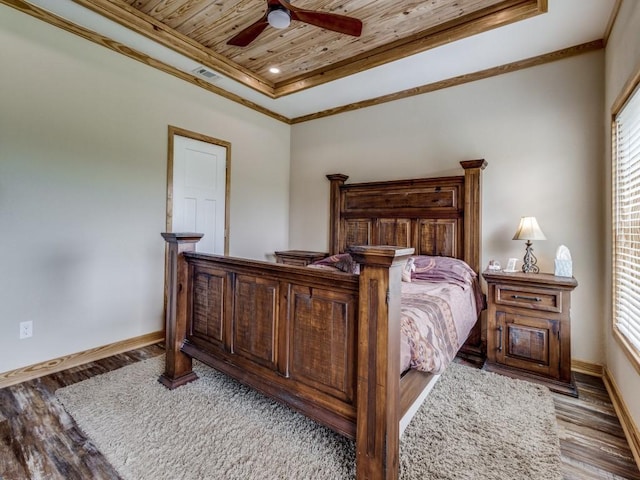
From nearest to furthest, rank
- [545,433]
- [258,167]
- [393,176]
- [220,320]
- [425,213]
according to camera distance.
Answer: [545,433] → [220,320] → [425,213] → [393,176] → [258,167]

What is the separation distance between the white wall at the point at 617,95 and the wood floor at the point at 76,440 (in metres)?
0.20

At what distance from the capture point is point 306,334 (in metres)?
1.64

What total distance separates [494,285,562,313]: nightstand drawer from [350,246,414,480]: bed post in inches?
66.2

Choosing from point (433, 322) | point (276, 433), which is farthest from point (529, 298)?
point (276, 433)

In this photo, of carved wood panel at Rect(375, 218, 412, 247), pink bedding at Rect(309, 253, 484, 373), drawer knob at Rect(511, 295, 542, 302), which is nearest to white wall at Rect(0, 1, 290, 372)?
pink bedding at Rect(309, 253, 484, 373)

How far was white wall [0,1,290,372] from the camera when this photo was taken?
7.67ft

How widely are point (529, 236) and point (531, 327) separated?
28.6 inches

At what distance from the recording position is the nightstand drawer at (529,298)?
2357 millimetres

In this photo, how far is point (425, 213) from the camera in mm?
3293

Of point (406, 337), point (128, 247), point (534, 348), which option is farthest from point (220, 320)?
point (534, 348)

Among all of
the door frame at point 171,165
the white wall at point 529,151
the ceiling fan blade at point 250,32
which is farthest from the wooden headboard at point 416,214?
the ceiling fan blade at point 250,32

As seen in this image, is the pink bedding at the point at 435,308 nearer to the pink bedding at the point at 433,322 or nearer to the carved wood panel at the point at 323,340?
the pink bedding at the point at 433,322

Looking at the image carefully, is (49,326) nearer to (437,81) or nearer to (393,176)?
(393,176)

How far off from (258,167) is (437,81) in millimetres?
2408
